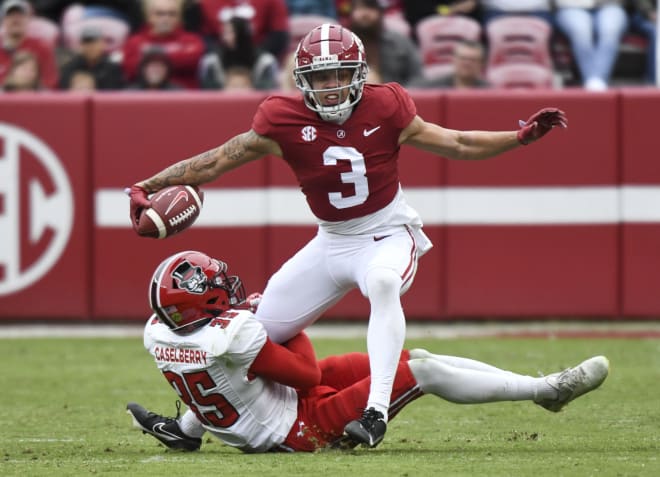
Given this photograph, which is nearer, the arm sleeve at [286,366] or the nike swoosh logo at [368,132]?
the arm sleeve at [286,366]

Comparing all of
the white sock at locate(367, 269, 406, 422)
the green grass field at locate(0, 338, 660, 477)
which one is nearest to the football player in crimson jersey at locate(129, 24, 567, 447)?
the white sock at locate(367, 269, 406, 422)

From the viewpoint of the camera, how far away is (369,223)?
18.4ft

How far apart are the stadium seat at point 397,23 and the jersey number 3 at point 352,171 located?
5172 mm

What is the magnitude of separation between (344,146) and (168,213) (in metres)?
0.77

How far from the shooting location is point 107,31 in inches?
442

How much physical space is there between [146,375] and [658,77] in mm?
4531

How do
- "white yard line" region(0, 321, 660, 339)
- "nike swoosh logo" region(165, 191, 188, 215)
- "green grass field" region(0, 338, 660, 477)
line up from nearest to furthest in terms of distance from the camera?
1. "green grass field" region(0, 338, 660, 477)
2. "nike swoosh logo" region(165, 191, 188, 215)
3. "white yard line" region(0, 321, 660, 339)

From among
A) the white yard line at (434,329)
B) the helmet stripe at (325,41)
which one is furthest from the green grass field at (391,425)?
the helmet stripe at (325,41)

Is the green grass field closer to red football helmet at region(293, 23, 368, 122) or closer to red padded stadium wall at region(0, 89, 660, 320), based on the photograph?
red padded stadium wall at region(0, 89, 660, 320)

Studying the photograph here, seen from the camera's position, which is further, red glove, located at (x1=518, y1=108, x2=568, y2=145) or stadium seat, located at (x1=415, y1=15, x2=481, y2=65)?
stadium seat, located at (x1=415, y1=15, x2=481, y2=65)

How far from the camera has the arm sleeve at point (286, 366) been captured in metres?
5.03

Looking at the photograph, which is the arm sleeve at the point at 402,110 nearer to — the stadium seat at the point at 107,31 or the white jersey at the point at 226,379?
the white jersey at the point at 226,379

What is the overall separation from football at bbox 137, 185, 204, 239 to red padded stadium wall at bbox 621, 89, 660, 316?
471 cm

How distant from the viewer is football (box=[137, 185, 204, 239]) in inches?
215
